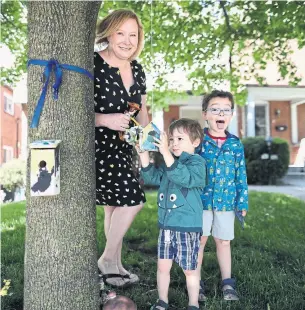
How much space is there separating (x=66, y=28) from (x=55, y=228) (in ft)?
3.46

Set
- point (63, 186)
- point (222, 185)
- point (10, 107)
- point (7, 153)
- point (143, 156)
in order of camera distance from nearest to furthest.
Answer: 1. point (63, 186)
2. point (143, 156)
3. point (222, 185)
4. point (7, 153)
5. point (10, 107)

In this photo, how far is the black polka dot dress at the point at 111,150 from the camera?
284cm

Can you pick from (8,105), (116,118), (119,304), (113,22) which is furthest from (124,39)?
(8,105)

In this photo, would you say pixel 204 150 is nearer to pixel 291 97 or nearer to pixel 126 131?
pixel 126 131

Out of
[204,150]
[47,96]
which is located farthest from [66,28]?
[204,150]

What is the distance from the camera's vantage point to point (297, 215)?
6.25 m

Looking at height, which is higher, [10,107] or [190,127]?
[10,107]

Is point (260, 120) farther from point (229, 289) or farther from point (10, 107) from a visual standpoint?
point (229, 289)

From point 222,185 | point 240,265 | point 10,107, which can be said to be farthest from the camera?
point 10,107

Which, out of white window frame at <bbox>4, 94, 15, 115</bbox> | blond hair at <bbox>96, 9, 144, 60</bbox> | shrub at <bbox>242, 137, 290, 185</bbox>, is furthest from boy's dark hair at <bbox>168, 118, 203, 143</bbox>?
white window frame at <bbox>4, 94, 15, 115</bbox>

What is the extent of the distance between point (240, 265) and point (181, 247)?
1132 millimetres

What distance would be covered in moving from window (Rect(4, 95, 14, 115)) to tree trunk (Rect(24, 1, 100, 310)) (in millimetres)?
15242

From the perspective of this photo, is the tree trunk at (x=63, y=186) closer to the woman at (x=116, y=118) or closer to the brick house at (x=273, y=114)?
the woman at (x=116, y=118)

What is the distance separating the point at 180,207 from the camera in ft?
8.49
